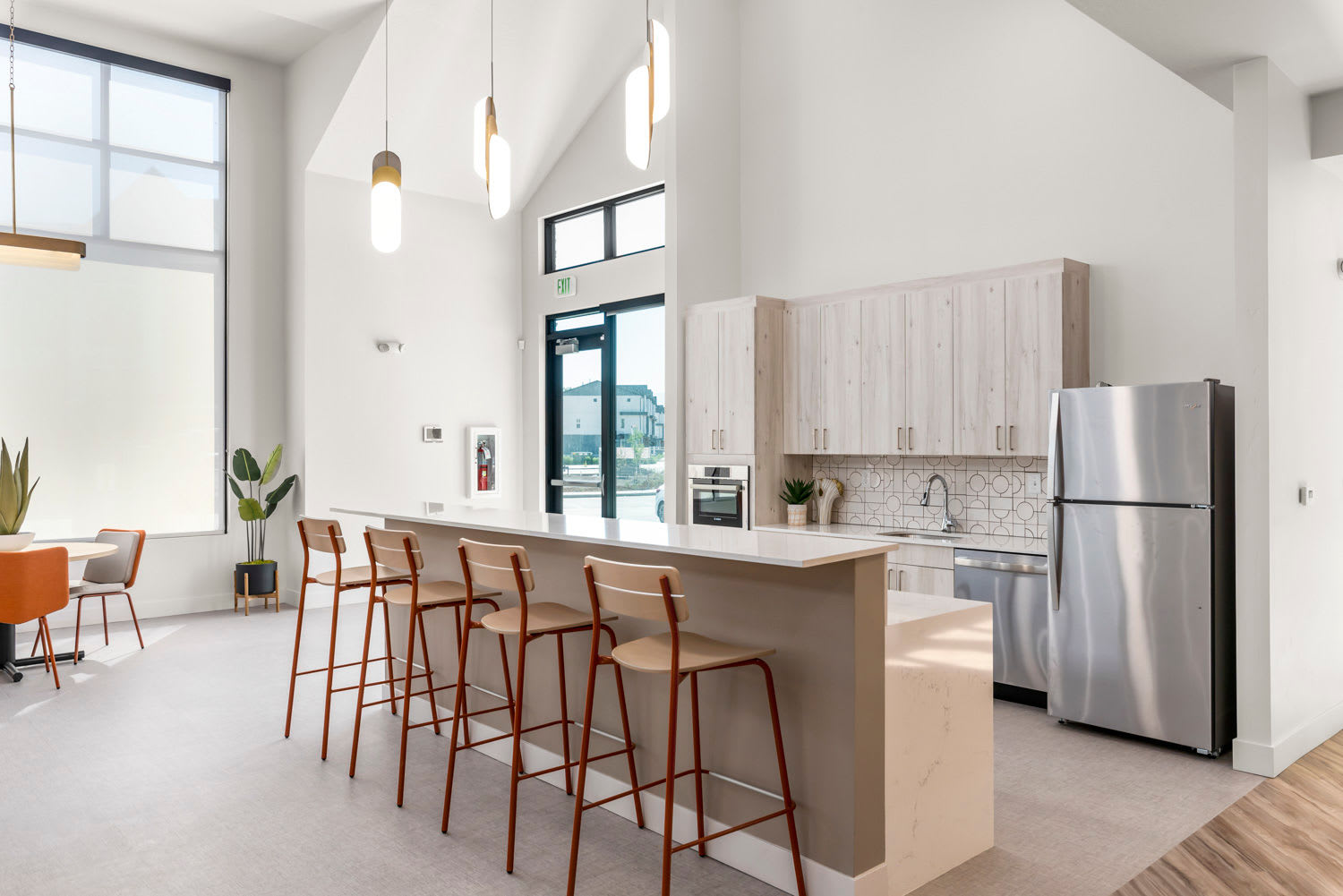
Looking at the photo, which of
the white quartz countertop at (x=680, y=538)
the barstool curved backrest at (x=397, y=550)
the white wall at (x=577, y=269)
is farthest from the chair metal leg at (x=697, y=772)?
the white wall at (x=577, y=269)

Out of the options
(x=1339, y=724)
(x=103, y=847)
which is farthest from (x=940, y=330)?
(x=103, y=847)

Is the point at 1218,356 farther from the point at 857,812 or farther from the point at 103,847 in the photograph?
the point at 103,847

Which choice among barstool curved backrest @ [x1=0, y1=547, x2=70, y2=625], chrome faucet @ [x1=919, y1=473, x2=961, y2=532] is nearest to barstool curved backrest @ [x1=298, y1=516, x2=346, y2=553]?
barstool curved backrest @ [x1=0, y1=547, x2=70, y2=625]

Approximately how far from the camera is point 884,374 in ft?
17.9

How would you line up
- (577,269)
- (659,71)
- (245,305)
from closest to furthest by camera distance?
(659,71)
(245,305)
(577,269)

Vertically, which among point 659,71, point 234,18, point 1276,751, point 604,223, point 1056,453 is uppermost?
point 234,18

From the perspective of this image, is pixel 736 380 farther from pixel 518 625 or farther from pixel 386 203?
pixel 518 625

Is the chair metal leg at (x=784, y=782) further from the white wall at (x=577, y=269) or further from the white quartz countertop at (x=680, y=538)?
the white wall at (x=577, y=269)

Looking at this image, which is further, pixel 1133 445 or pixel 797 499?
pixel 797 499

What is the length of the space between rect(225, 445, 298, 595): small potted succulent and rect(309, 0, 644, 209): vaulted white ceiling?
262 cm

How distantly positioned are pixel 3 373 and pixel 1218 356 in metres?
8.11

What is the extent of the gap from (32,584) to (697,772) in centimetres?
436

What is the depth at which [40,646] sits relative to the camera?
6.21m

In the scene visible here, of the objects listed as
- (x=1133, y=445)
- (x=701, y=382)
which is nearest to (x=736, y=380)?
(x=701, y=382)
